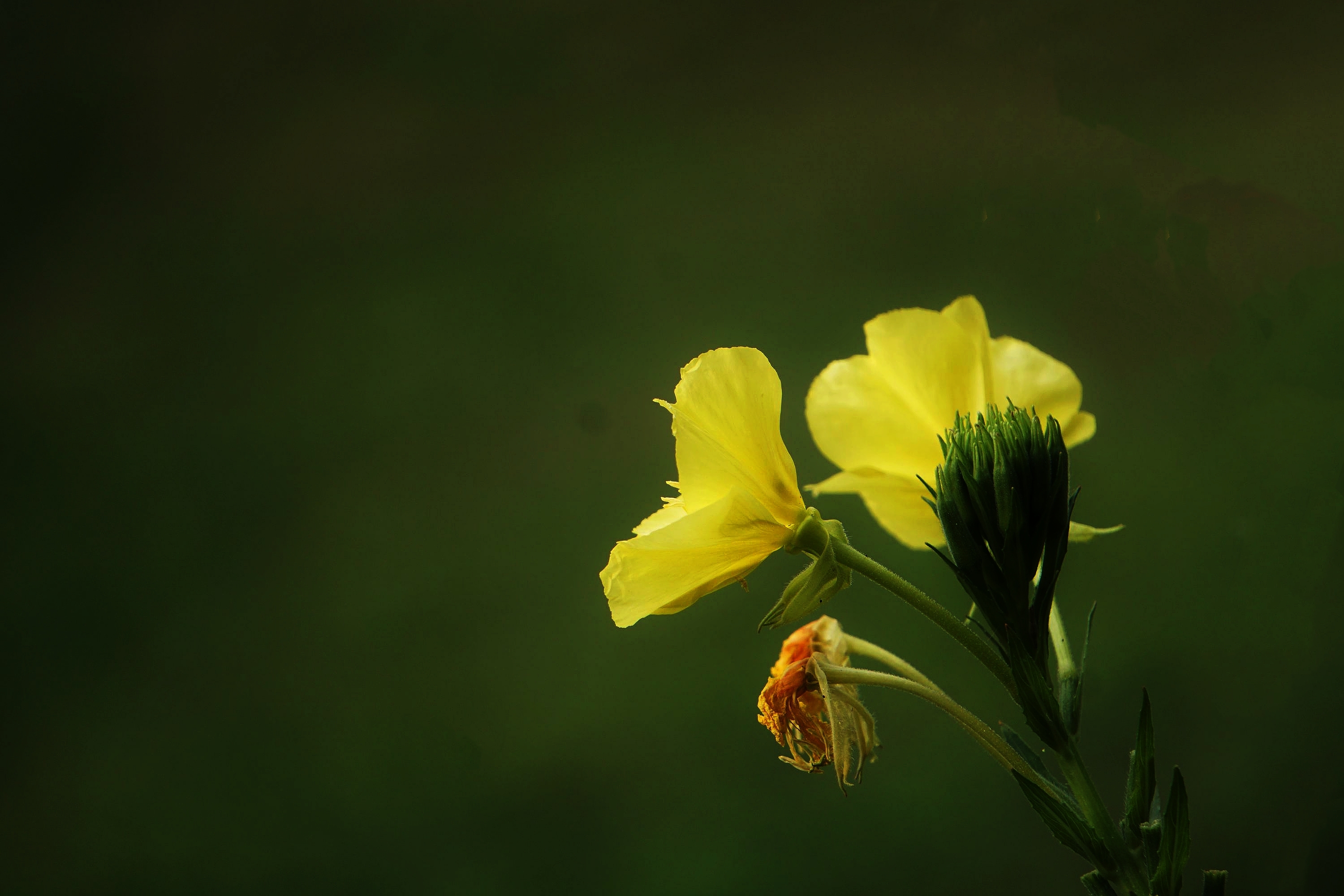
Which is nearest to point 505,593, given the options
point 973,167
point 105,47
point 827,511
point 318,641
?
point 318,641

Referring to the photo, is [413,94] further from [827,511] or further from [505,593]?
[827,511]

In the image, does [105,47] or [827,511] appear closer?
[827,511]

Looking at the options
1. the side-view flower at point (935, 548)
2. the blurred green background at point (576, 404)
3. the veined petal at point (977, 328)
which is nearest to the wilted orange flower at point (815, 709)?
the side-view flower at point (935, 548)

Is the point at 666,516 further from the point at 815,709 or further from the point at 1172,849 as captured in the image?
the point at 1172,849

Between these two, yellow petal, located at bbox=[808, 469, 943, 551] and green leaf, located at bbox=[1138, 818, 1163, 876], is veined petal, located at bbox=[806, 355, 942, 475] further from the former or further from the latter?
green leaf, located at bbox=[1138, 818, 1163, 876]

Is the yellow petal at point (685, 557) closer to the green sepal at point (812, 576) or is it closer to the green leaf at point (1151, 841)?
the green sepal at point (812, 576)

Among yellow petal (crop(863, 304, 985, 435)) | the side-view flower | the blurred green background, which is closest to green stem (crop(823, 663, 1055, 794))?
the side-view flower

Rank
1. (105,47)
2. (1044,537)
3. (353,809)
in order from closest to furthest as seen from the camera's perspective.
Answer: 1. (1044,537)
2. (353,809)
3. (105,47)

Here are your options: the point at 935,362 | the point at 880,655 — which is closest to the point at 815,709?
the point at 880,655
